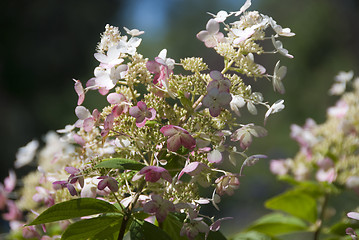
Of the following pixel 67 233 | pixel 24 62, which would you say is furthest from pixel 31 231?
pixel 24 62

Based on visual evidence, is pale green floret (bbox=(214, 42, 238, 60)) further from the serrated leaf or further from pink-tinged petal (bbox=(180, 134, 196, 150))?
the serrated leaf

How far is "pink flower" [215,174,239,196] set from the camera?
0.54 meters

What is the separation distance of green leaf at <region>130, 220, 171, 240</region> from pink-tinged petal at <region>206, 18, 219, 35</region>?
0.83 ft

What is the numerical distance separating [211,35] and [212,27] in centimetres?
1

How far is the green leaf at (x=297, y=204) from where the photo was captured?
40.2 inches

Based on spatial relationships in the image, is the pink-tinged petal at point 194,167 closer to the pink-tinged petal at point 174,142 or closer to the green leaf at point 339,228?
the pink-tinged petal at point 174,142

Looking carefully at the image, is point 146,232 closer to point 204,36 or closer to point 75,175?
point 75,175

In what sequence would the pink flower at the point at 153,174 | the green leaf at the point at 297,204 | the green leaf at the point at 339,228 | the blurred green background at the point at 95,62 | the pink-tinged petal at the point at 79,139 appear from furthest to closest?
1. the blurred green background at the point at 95,62
2. the green leaf at the point at 297,204
3. the green leaf at the point at 339,228
4. the pink-tinged petal at the point at 79,139
5. the pink flower at the point at 153,174

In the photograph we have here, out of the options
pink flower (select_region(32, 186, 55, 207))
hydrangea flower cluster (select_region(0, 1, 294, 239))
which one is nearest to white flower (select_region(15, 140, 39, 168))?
pink flower (select_region(32, 186, 55, 207))

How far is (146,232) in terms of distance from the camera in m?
0.52

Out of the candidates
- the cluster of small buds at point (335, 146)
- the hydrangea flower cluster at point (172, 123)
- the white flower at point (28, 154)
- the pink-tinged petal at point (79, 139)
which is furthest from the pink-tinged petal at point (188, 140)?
the cluster of small buds at point (335, 146)

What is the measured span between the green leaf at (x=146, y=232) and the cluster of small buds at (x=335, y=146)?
696mm

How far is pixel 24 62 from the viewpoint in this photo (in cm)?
1017

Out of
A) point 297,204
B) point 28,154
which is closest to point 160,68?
point 28,154
